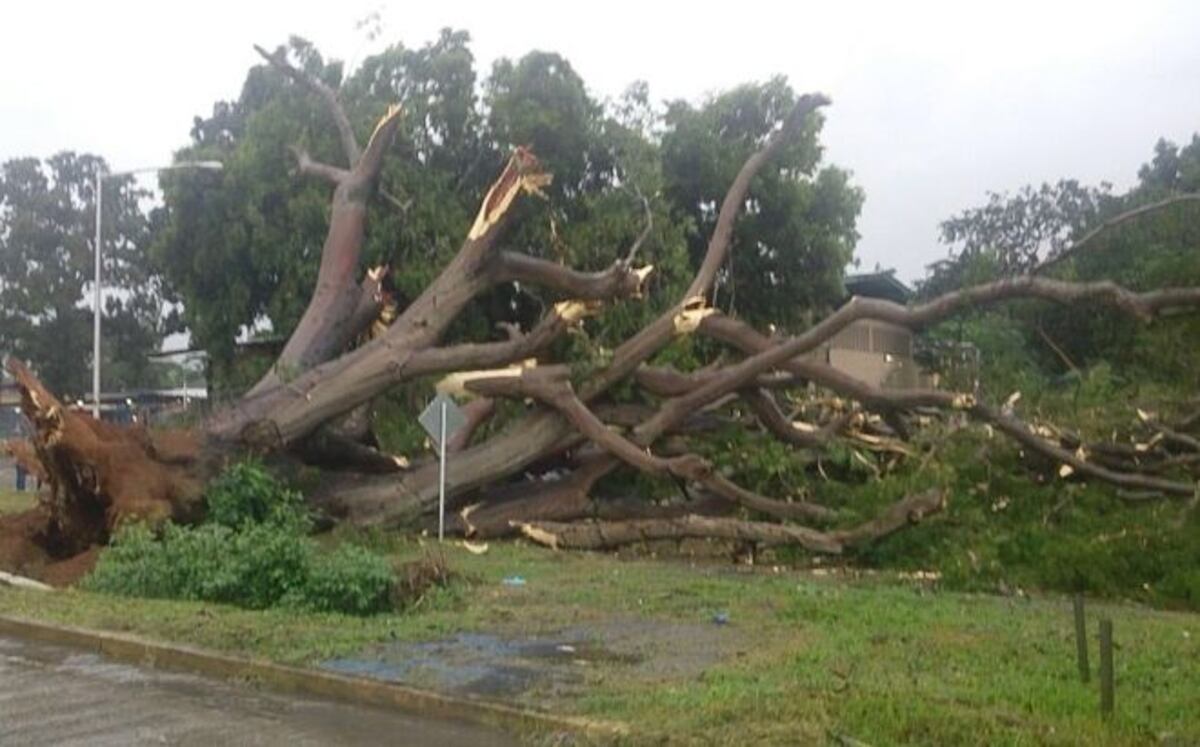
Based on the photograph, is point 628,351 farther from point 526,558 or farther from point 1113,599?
point 1113,599

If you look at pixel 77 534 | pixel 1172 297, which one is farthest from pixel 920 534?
pixel 77 534

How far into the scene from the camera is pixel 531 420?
19594 millimetres

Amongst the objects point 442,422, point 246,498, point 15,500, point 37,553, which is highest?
point 442,422

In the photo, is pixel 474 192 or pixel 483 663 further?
pixel 474 192

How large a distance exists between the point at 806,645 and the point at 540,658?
1.77 metres

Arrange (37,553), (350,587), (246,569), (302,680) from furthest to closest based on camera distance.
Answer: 1. (37,553)
2. (246,569)
3. (350,587)
4. (302,680)

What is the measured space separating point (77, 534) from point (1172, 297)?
1247cm

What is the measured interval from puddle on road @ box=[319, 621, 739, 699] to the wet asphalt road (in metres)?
0.51

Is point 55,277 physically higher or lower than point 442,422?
higher

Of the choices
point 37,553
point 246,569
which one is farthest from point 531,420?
point 246,569

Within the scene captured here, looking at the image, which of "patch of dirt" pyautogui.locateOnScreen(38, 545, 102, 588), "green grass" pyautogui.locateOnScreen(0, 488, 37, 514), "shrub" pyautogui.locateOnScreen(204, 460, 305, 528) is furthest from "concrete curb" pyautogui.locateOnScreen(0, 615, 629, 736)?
"green grass" pyautogui.locateOnScreen(0, 488, 37, 514)

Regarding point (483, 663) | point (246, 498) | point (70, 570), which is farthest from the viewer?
point (246, 498)

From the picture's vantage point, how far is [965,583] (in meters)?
15.2

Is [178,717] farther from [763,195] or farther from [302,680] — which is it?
[763,195]
